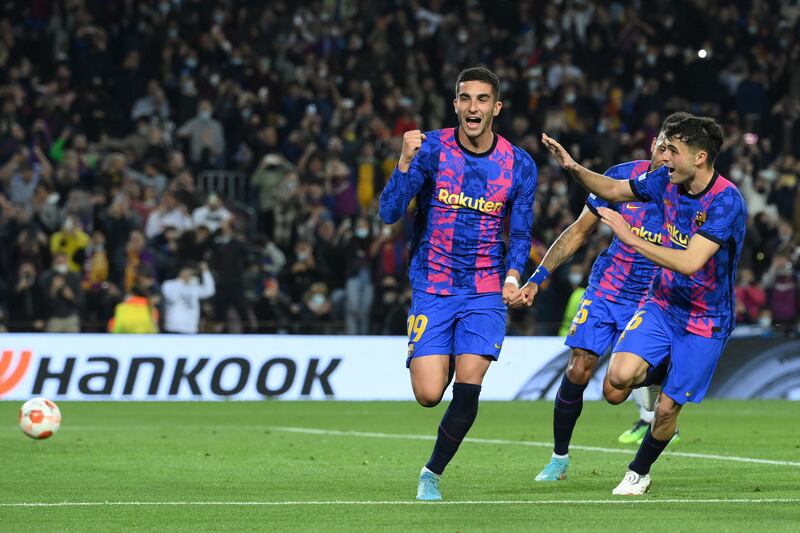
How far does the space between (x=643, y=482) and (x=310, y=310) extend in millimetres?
13232

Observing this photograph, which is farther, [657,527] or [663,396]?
[663,396]

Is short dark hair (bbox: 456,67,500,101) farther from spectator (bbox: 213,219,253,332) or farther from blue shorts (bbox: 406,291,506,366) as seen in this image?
spectator (bbox: 213,219,253,332)

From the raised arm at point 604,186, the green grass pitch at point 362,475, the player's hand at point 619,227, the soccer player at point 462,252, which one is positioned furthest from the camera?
the raised arm at point 604,186

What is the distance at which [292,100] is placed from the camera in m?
26.3

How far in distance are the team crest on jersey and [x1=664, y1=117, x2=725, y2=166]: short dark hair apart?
13.5 inches

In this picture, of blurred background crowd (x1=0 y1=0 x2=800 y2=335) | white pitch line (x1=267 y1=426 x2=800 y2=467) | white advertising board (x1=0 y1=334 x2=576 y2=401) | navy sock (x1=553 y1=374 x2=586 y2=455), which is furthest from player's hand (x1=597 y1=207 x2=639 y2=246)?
blurred background crowd (x1=0 y1=0 x2=800 y2=335)

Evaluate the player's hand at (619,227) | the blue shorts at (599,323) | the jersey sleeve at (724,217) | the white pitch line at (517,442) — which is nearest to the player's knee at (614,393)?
the blue shorts at (599,323)

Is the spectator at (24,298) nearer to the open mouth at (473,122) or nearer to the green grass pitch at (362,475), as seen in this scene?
the green grass pitch at (362,475)

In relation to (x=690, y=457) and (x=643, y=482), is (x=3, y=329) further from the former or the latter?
(x=643, y=482)

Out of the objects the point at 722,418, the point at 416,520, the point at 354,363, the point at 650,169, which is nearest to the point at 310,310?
the point at 354,363

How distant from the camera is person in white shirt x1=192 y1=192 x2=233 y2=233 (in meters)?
23.5

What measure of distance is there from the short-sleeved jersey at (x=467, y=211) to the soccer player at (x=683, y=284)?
1.14 feet

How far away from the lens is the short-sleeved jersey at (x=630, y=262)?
11.4 metres

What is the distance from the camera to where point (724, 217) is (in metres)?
9.56
